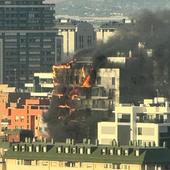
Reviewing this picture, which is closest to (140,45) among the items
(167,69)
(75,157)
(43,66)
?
(167,69)

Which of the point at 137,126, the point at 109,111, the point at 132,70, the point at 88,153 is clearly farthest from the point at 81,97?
the point at 88,153

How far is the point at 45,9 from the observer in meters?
170

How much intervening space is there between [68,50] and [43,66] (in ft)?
23.0

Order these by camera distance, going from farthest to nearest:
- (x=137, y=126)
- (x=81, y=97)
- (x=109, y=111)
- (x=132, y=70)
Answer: (x=132, y=70) < (x=81, y=97) < (x=109, y=111) < (x=137, y=126)

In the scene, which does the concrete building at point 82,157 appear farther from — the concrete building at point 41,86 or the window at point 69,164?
the concrete building at point 41,86

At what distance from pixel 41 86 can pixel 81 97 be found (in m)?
37.2

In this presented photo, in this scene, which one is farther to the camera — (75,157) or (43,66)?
(43,66)

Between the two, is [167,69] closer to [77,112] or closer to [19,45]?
[77,112]

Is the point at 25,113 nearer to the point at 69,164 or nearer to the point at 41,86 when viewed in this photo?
the point at 41,86

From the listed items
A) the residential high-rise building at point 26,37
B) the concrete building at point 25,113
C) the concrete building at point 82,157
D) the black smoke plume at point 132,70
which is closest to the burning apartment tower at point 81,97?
the black smoke plume at point 132,70

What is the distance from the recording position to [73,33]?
182 meters

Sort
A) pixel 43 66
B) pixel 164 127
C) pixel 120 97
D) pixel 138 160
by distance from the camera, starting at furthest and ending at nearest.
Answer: pixel 43 66 < pixel 120 97 < pixel 164 127 < pixel 138 160

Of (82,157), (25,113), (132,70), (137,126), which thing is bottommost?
(25,113)

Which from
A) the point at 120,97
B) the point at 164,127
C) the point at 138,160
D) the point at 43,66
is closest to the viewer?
the point at 138,160
